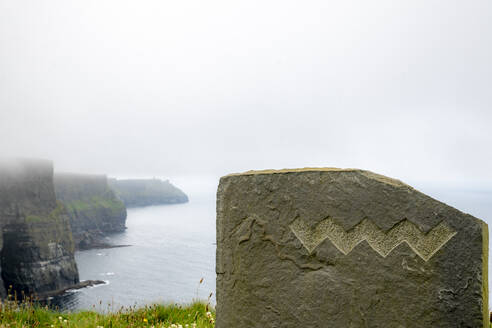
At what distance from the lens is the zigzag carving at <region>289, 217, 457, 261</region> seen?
148 inches

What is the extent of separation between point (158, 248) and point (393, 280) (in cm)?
8326

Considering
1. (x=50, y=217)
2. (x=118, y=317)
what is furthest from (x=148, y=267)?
(x=118, y=317)

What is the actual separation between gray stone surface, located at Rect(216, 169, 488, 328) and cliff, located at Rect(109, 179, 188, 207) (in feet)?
528

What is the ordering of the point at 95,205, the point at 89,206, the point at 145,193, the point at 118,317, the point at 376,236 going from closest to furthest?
the point at 376,236
the point at 118,317
the point at 89,206
the point at 95,205
the point at 145,193

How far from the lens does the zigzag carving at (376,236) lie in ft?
12.3

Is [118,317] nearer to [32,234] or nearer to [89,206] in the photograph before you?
[32,234]

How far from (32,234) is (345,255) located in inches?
2571

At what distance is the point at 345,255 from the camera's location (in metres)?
3.98

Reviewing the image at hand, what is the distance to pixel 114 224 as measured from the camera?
109m

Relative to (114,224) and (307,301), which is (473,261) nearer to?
(307,301)

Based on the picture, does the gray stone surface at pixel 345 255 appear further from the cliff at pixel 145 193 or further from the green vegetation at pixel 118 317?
the cliff at pixel 145 193

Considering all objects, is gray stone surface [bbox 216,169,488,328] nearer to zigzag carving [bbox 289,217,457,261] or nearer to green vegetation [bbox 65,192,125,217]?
zigzag carving [bbox 289,217,457,261]

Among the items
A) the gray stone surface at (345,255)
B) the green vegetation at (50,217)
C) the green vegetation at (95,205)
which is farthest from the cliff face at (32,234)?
the gray stone surface at (345,255)

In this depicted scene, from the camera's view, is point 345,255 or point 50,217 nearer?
point 345,255
